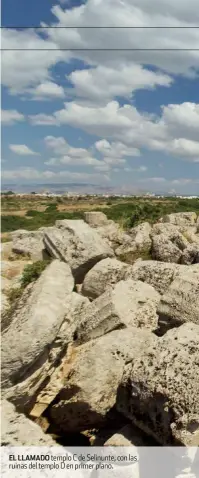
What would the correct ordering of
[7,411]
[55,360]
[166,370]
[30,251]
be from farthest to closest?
[30,251] → [55,360] → [7,411] → [166,370]

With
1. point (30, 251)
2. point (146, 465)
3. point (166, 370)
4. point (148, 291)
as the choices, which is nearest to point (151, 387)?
point (166, 370)

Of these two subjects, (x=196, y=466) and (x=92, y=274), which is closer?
(x=196, y=466)

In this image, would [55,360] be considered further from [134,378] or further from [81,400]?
[134,378]

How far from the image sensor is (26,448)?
6508 mm

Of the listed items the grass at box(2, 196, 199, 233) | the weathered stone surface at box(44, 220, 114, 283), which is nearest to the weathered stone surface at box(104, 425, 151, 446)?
the weathered stone surface at box(44, 220, 114, 283)

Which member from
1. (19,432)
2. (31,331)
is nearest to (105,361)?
(31,331)

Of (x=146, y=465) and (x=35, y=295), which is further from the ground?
(x=35, y=295)

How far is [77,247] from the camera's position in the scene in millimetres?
12617

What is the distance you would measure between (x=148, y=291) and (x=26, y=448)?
456 centimetres

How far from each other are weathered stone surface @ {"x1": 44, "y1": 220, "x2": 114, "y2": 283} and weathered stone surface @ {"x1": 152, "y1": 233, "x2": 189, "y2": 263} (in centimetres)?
204

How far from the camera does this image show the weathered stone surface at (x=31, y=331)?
7594 millimetres

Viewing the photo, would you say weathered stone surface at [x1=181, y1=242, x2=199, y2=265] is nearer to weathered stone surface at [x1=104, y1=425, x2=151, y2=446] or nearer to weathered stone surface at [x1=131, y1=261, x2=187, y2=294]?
weathered stone surface at [x1=131, y1=261, x2=187, y2=294]

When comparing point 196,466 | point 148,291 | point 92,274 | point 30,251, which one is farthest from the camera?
point 30,251

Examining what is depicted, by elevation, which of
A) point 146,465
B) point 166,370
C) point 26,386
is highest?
point 166,370
